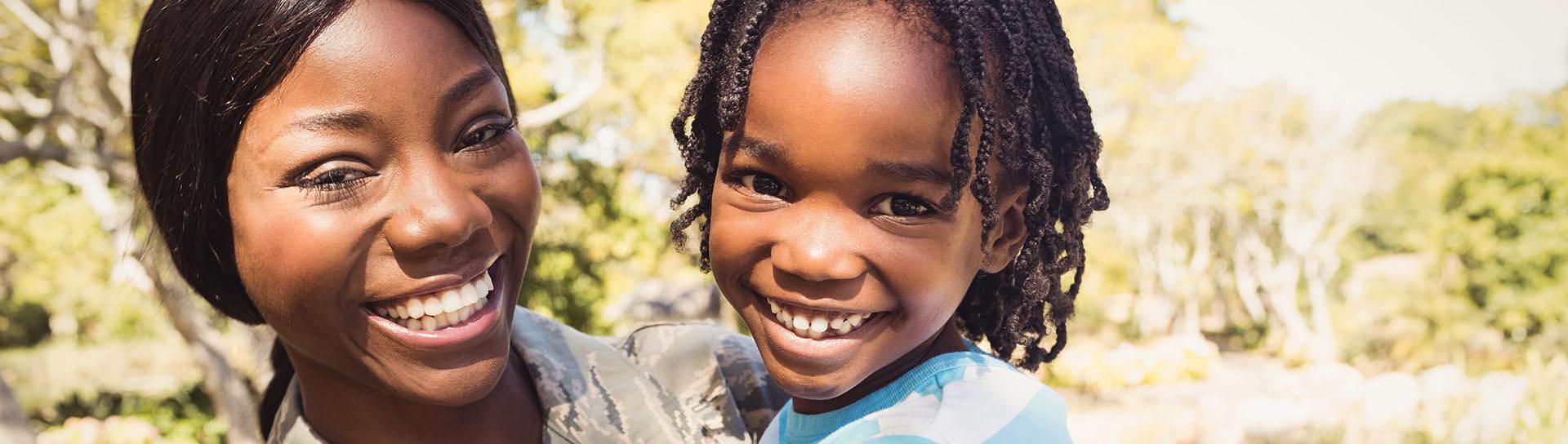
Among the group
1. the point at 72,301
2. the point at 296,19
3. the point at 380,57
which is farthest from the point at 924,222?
the point at 72,301

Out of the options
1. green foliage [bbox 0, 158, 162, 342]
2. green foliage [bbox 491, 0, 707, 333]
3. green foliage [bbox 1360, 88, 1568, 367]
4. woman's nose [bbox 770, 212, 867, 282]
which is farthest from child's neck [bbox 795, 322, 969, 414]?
green foliage [bbox 1360, 88, 1568, 367]

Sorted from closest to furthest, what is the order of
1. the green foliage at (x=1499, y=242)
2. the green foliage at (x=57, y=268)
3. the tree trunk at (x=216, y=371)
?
the tree trunk at (x=216, y=371)
the green foliage at (x=57, y=268)
the green foliage at (x=1499, y=242)

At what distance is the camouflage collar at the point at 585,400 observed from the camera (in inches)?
73.5

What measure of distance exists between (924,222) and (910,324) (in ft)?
0.54

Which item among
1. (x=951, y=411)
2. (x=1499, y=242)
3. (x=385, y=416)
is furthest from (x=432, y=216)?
(x=1499, y=242)

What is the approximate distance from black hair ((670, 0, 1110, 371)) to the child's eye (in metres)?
0.05

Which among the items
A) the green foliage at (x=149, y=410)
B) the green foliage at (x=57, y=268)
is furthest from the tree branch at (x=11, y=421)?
the green foliage at (x=149, y=410)

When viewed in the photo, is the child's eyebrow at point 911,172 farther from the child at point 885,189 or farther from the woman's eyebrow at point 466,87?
the woman's eyebrow at point 466,87

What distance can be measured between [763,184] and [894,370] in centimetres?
38

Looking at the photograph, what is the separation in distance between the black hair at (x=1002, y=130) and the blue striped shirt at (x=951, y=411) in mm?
216

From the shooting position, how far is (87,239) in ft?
37.6

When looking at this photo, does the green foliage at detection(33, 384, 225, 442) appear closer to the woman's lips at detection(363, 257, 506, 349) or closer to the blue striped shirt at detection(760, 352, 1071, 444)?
the woman's lips at detection(363, 257, 506, 349)

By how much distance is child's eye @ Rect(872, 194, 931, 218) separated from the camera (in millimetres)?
1511

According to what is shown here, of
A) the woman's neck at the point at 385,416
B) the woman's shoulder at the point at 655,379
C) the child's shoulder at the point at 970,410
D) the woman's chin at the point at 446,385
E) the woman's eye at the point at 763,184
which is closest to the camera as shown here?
the child's shoulder at the point at 970,410
